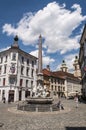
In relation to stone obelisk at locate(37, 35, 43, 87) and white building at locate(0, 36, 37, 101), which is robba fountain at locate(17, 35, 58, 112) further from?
white building at locate(0, 36, 37, 101)

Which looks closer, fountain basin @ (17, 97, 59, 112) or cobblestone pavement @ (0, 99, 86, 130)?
cobblestone pavement @ (0, 99, 86, 130)

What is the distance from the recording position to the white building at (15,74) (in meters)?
38.7

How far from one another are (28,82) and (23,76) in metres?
2.72

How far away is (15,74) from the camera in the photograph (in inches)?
1537

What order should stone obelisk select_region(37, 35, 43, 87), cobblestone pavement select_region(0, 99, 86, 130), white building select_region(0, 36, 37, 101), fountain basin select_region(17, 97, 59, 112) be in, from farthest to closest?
white building select_region(0, 36, 37, 101)
stone obelisk select_region(37, 35, 43, 87)
fountain basin select_region(17, 97, 59, 112)
cobblestone pavement select_region(0, 99, 86, 130)

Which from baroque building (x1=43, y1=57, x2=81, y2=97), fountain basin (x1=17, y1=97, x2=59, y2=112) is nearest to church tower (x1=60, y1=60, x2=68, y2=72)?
baroque building (x1=43, y1=57, x2=81, y2=97)

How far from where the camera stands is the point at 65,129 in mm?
10023

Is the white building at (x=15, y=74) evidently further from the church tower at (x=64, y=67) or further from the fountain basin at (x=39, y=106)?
the church tower at (x=64, y=67)

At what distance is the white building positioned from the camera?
3872 cm

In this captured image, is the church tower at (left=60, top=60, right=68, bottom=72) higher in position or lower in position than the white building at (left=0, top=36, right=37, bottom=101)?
→ higher

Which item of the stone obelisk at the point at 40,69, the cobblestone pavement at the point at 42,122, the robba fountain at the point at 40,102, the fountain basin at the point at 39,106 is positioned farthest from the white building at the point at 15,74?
the cobblestone pavement at the point at 42,122

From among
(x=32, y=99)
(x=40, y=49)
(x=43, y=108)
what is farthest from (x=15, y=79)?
(x=43, y=108)

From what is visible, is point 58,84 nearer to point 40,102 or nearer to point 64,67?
point 64,67

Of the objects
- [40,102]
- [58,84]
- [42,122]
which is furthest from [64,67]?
[42,122]
